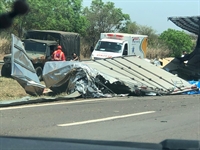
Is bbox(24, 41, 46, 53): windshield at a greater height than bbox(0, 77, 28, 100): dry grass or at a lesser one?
greater

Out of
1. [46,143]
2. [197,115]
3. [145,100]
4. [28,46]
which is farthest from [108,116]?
[28,46]

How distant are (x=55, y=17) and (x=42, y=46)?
1007 inches

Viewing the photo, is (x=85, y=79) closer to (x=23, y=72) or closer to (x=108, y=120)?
(x=23, y=72)

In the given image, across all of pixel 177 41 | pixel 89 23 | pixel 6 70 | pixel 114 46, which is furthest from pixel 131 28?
pixel 6 70

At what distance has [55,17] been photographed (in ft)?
156

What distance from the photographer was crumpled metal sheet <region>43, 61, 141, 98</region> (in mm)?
14852

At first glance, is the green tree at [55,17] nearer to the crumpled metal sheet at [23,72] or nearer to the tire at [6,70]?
the tire at [6,70]

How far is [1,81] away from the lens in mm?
19500

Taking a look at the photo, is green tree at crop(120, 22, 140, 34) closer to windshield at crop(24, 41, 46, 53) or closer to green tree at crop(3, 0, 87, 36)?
green tree at crop(3, 0, 87, 36)

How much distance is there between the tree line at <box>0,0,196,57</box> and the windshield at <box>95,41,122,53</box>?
12329mm

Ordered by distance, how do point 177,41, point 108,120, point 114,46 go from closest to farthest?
1. point 108,120
2. point 114,46
3. point 177,41

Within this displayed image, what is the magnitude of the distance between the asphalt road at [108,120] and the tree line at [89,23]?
26.8 m

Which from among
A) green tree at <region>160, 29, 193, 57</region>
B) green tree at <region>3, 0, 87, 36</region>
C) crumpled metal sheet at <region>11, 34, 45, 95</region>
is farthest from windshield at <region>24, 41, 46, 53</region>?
green tree at <region>160, 29, 193, 57</region>

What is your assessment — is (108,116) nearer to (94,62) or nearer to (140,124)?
(140,124)
